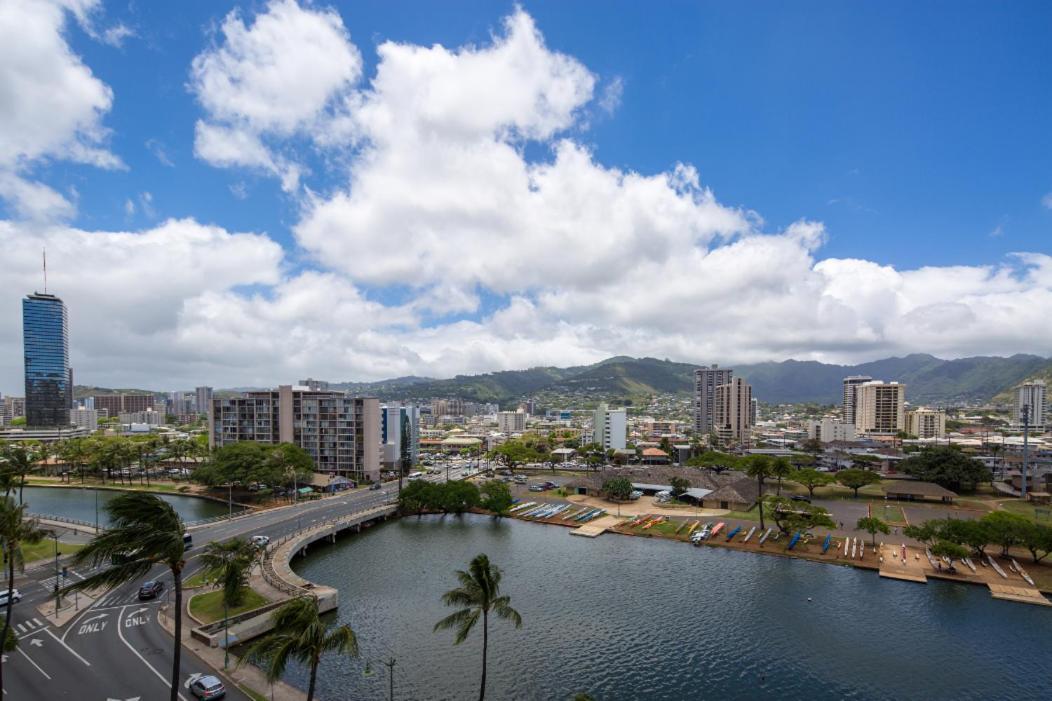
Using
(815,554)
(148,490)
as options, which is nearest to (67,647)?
(815,554)

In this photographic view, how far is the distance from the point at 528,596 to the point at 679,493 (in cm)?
4403

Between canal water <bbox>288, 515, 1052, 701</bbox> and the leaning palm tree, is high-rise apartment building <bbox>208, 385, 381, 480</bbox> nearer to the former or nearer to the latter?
canal water <bbox>288, 515, 1052, 701</bbox>

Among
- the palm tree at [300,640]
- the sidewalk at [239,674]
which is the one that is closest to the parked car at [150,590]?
the sidewalk at [239,674]

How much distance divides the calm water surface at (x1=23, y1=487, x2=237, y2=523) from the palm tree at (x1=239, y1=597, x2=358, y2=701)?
5867cm

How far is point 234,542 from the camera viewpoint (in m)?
35.4

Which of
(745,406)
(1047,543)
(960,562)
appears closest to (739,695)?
(960,562)

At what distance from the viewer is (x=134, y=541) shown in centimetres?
1585

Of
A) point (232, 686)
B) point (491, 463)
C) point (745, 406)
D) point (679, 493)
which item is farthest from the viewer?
point (745, 406)

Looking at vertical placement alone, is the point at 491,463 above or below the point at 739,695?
below

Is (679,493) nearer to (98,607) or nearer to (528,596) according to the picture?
(528,596)

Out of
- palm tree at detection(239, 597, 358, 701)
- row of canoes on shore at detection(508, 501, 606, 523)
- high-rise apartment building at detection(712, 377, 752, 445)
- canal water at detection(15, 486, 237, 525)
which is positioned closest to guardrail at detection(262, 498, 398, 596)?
row of canoes on shore at detection(508, 501, 606, 523)

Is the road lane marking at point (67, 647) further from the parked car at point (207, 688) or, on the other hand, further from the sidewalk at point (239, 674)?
the parked car at point (207, 688)

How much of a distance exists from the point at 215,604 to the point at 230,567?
485 centimetres

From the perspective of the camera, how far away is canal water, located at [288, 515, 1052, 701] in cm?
2923
